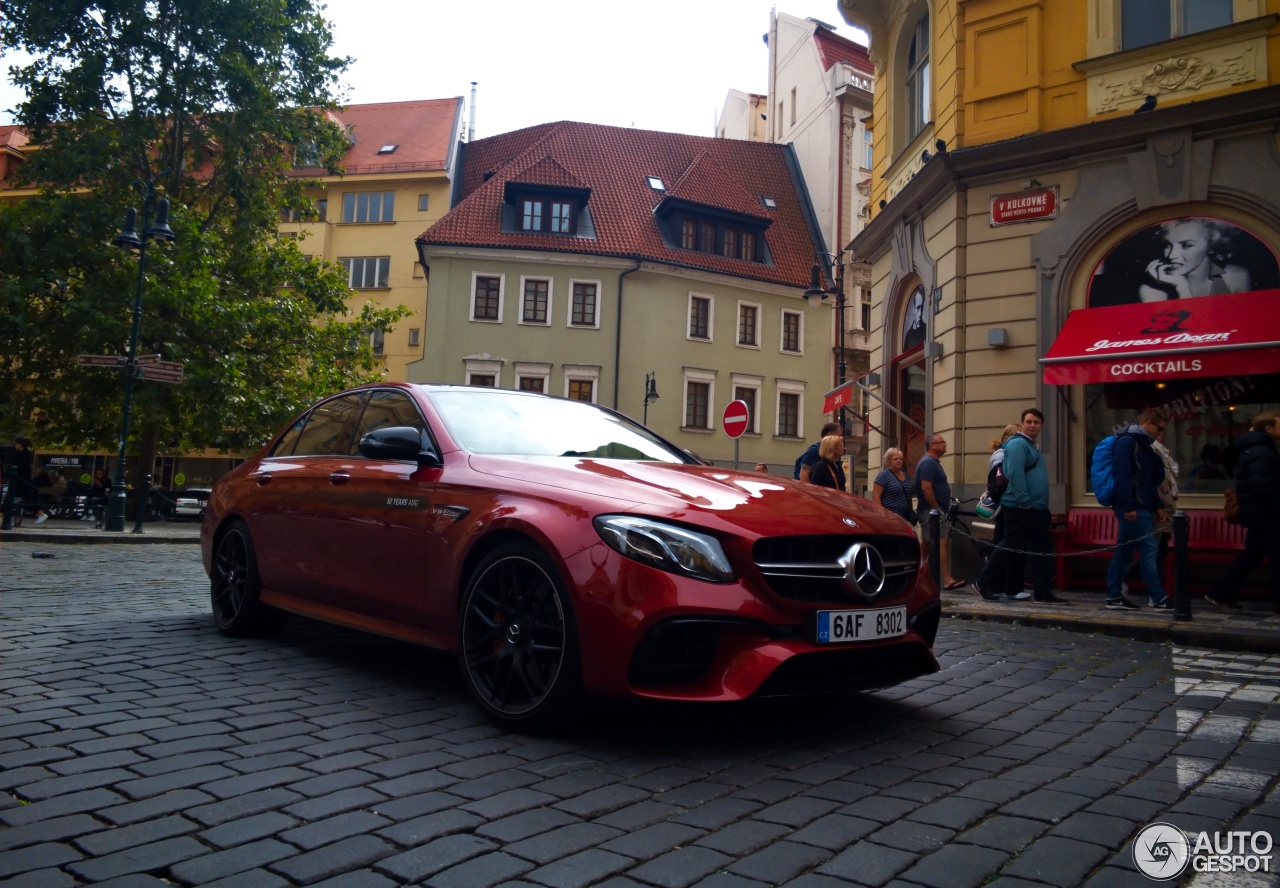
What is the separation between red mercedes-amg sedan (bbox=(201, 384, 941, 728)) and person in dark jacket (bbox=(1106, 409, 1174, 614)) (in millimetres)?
5733

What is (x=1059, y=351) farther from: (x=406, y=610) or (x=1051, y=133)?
(x=406, y=610)

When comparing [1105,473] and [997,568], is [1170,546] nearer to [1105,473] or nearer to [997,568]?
[1105,473]

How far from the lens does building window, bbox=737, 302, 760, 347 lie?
4125 cm

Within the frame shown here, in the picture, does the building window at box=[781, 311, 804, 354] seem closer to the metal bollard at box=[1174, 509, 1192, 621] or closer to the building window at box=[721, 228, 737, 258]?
the building window at box=[721, 228, 737, 258]

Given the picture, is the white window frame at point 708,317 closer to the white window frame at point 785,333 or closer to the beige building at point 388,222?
the white window frame at point 785,333

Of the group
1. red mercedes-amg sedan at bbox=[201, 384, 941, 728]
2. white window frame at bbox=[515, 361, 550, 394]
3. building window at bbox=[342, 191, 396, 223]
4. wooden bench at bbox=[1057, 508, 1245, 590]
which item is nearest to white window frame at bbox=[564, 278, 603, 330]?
white window frame at bbox=[515, 361, 550, 394]

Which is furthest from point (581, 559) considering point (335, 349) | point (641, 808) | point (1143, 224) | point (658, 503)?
point (335, 349)

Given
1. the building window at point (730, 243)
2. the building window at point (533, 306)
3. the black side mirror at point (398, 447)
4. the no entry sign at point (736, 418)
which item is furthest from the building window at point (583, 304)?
the black side mirror at point (398, 447)

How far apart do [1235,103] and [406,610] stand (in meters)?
11.5

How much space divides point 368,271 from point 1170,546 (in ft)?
140

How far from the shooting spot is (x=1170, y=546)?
10.7 meters

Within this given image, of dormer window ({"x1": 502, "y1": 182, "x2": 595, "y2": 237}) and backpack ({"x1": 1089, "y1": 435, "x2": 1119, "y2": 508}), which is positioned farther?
dormer window ({"x1": 502, "y1": 182, "x2": 595, "y2": 237})

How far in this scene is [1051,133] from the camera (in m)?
13.1

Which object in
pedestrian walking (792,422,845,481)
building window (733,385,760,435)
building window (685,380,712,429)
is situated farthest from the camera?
building window (733,385,760,435)
